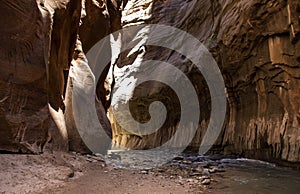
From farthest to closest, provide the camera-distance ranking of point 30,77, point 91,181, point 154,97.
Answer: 1. point 154,97
2. point 30,77
3. point 91,181

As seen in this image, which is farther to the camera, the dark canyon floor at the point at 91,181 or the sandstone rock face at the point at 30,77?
the sandstone rock face at the point at 30,77

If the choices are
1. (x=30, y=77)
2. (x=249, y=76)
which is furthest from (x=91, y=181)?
(x=249, y=76)

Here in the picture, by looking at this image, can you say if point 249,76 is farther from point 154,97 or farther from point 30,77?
point 30,77

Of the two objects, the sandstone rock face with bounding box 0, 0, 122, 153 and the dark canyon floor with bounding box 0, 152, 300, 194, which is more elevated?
the sandstone rock face with bounding box 0, 0, 122, 153

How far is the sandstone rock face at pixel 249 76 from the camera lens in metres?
8.43

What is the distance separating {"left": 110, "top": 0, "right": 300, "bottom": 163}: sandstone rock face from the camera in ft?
27.7

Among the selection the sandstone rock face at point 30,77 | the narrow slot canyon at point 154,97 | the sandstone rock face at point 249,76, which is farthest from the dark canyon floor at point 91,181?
the sandstone rock face at point 249,76

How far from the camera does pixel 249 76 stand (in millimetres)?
11352

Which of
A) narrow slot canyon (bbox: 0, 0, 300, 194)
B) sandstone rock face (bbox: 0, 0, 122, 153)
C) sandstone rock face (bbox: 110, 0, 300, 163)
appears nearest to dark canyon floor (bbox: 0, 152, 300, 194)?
narrow slot canyon (bbox: 0, 0, 300, 194)

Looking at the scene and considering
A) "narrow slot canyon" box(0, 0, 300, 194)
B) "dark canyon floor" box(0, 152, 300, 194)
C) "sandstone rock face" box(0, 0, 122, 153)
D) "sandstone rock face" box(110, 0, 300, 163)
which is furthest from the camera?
"sandstone rock face" box(110, 0, 300, 163)

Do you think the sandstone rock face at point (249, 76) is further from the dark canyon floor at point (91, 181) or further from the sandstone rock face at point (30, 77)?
the sandstone rock face at point (30, 77)

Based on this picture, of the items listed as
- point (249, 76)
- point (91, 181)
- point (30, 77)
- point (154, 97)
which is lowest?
point (91, 181)

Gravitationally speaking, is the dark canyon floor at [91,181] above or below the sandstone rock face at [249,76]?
below

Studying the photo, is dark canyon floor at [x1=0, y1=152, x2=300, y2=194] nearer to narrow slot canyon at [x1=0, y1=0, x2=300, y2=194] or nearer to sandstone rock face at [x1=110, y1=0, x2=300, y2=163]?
narrow slot canyon at [x1=0, y1=0, x2=300, y2=194]
